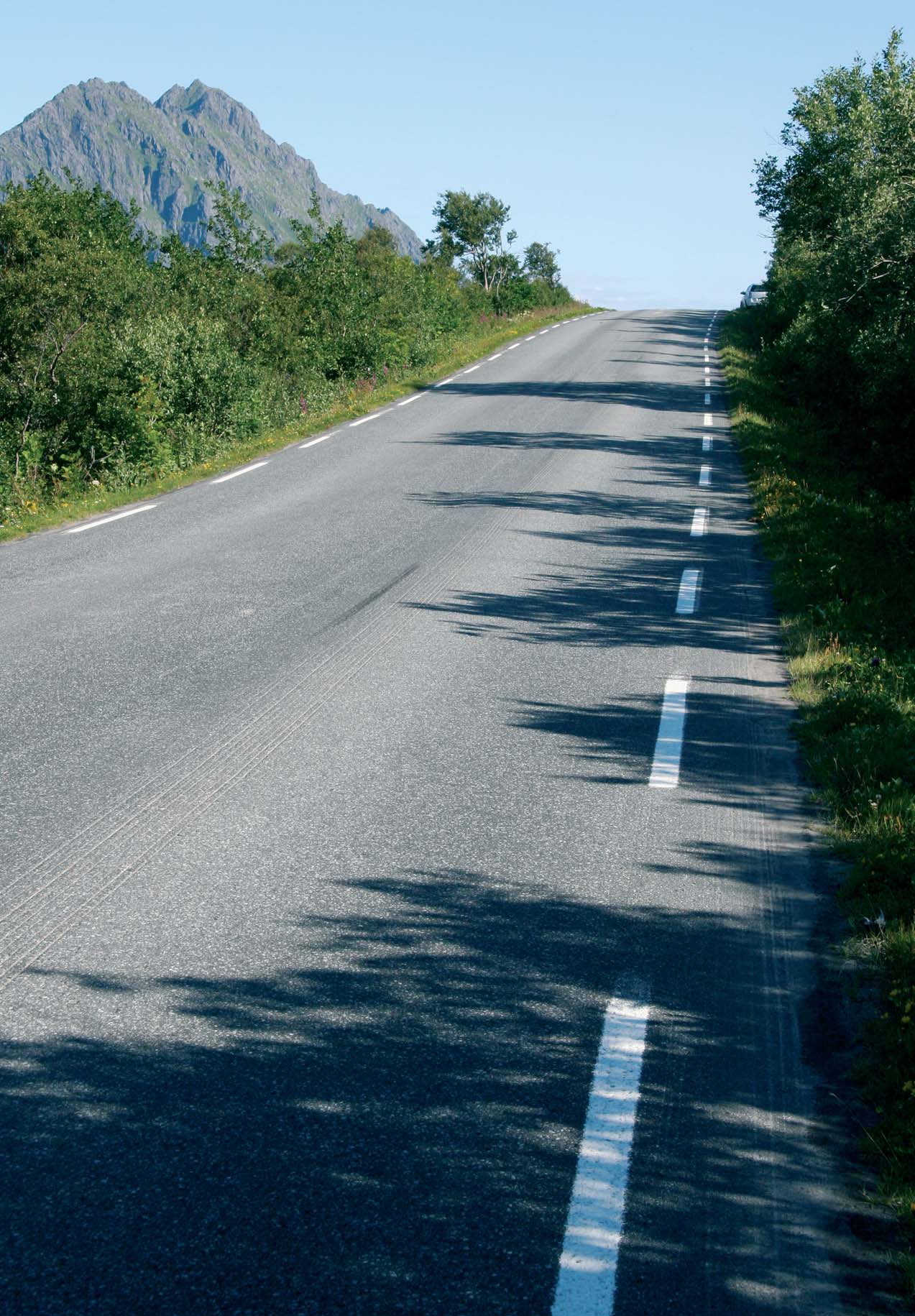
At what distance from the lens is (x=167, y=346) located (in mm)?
18281

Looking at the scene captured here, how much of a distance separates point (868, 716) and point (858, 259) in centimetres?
1427

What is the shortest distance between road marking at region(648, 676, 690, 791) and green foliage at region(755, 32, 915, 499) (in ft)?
34.6

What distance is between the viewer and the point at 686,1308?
Result: 271 centimetres

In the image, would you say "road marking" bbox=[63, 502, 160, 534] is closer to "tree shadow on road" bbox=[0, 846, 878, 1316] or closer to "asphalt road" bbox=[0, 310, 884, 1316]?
"asphalt road" bbox=[0, 310, 884, 1316]

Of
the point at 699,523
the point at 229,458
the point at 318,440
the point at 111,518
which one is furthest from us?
the point at 318,440

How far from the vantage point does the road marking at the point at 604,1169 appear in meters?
2.75

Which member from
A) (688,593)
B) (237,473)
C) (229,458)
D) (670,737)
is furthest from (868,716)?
(229,458)

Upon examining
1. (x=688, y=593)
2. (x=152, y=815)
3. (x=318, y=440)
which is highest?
(x=318, y=440)

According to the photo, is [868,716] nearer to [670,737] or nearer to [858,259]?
[670,737]

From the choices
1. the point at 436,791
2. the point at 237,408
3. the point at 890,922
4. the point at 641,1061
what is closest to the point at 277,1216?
the point at 641,1061

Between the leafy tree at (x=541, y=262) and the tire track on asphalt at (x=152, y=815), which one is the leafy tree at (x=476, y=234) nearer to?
the leafy tree at (x=541, y=262)

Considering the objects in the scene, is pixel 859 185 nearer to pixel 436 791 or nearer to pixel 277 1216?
pixel 436 791

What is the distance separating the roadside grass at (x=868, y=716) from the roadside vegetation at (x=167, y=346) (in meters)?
8.36

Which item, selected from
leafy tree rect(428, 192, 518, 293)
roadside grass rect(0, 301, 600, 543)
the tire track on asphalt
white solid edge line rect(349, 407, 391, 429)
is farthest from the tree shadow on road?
leafy tree rect(428, 192, 518, 293)
